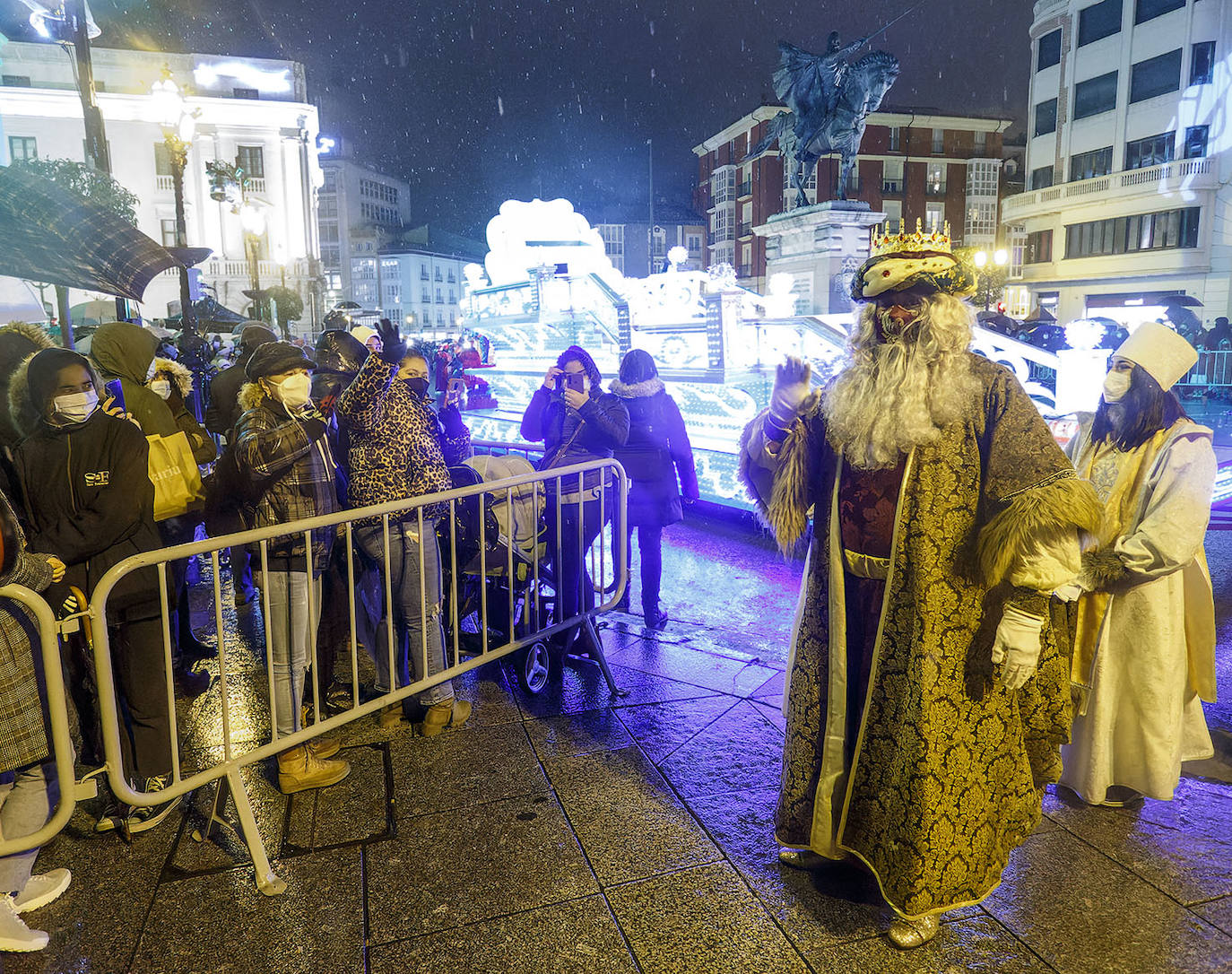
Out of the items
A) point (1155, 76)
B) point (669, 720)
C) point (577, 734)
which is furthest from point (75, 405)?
point (1155, 76)

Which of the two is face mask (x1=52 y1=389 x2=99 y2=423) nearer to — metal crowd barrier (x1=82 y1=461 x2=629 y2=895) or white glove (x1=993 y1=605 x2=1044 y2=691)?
metal crowd barrier (x1=82 y1=461 x2=629 y2=895)

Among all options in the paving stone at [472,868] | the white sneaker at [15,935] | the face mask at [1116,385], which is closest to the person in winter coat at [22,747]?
the white sneaker at [15,935]

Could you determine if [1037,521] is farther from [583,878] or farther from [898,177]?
[898,177]

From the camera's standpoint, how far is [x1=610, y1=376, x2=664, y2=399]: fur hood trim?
596 cm

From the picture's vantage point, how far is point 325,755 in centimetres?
394

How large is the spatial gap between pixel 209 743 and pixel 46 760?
1644 mm

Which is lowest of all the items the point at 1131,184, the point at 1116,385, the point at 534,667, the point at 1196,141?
the point at 534,667

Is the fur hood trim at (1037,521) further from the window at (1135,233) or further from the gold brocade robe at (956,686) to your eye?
the window at (1135,233)

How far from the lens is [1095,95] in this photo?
36.5m

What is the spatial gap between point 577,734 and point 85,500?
2416mm

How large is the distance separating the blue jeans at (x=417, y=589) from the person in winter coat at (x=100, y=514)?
0.98 meters

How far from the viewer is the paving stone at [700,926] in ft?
8.43

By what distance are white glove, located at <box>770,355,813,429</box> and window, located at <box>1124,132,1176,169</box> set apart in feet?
127

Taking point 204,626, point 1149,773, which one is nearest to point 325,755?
point 204,626
